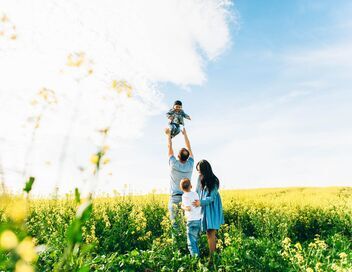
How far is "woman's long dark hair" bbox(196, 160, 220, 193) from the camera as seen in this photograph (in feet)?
20.4

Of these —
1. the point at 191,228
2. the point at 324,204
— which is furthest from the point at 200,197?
the point at 324,204

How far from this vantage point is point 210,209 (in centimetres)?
630

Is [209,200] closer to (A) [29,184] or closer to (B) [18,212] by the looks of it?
(A) [29,184]

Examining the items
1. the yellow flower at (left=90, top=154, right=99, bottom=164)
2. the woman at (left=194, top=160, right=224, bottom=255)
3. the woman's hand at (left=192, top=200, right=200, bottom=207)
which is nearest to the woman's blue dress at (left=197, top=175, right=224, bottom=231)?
the woman at (left=194, top=160, right=224, bottom=255)

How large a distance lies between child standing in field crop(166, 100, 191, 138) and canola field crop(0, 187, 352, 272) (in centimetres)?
168

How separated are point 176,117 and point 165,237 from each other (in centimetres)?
232

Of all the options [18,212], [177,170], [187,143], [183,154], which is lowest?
[18,212]

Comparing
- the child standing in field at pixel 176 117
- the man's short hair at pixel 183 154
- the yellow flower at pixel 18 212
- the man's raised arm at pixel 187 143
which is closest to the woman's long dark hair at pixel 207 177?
the man's short hair at pixel 183 154

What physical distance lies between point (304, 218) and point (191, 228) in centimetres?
529

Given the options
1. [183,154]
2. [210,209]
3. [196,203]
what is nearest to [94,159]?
[196,203]

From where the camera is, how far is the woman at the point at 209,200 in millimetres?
6184

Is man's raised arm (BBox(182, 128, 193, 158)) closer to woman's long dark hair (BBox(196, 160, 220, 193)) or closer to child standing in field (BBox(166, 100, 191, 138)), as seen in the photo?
child standing in field (BBox(166, 100, 191, 138))

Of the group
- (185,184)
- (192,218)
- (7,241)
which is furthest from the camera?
(185,184)

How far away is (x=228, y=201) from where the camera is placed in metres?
10.5
